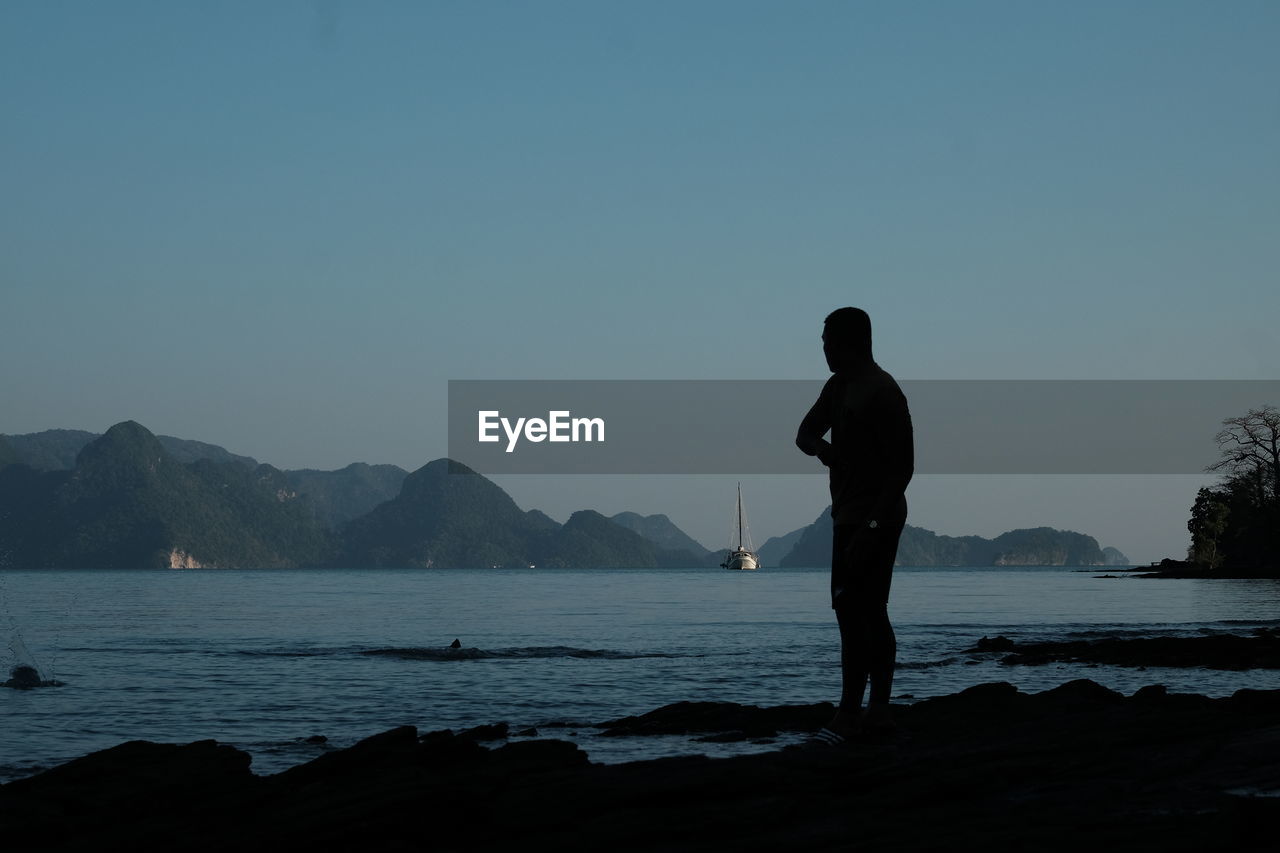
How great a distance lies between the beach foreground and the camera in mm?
5715

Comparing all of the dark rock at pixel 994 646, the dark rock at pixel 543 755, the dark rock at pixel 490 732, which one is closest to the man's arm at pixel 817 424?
the dark rock at pixel 543 755

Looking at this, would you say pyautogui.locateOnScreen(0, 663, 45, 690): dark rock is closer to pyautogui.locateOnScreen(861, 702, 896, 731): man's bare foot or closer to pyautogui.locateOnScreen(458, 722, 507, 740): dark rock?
pyautogui.locateOnScreen(458, 722, 507, 740): dark rock

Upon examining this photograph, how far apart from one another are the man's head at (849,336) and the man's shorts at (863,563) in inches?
41.6

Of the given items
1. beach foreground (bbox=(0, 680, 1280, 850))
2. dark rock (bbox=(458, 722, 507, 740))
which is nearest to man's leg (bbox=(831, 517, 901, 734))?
beach foreground (bbox=(0, 680, 1280, 850))

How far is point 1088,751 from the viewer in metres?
7.66

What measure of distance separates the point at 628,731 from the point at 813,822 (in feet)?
30.5

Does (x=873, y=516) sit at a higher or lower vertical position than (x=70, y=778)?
higher

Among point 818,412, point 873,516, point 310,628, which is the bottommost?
point 310,628

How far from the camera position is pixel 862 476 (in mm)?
8078

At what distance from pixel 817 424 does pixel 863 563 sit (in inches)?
37.8

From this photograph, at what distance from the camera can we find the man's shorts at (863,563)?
26.2 feet

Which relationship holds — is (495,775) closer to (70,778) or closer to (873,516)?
(873,516)

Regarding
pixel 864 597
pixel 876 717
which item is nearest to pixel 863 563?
pixel 864 597

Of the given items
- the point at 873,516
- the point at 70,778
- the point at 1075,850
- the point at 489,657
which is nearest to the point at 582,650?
the point at 489,657
